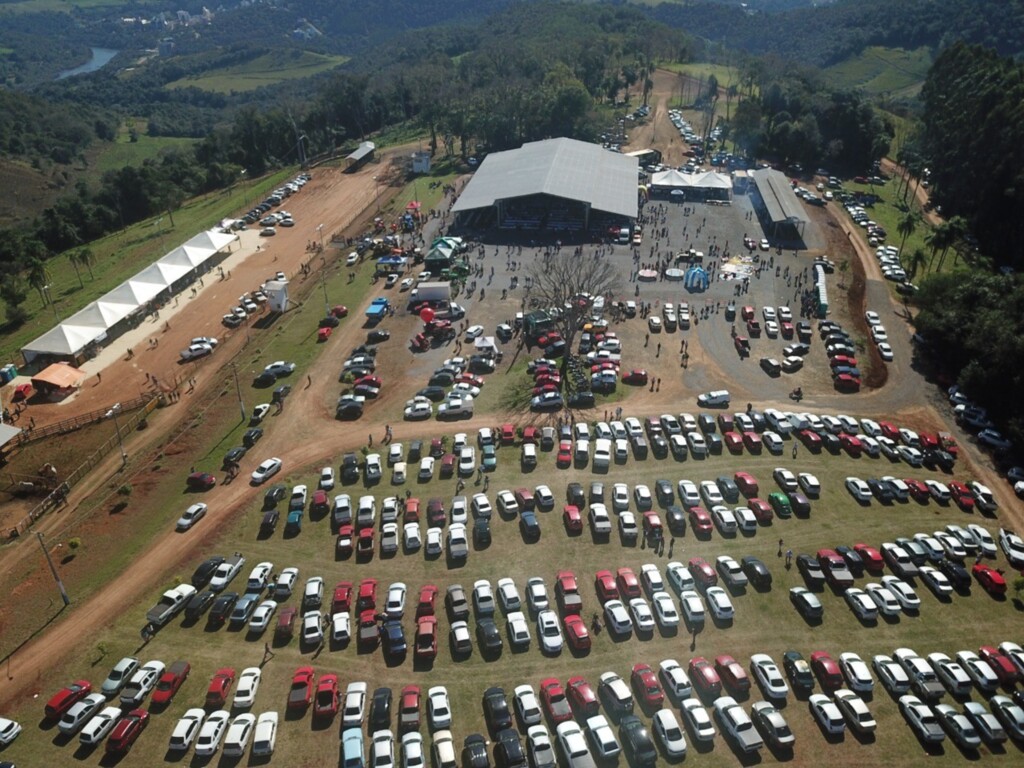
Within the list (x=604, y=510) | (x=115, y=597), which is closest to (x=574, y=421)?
(x=604, y=510)

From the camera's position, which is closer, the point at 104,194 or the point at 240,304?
the point at 240,304

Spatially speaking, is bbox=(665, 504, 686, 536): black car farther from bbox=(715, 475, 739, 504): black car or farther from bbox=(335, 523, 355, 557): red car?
bbox=(335, 523, 355, 557): red car

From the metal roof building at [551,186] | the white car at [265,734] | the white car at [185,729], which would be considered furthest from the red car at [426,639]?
the metal roof building at [551,186]

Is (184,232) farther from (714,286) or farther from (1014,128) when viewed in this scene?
(1014,128)

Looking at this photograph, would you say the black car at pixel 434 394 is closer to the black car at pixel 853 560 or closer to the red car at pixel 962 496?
the black car at pixel 853 560

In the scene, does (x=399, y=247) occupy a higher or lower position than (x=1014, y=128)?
lower

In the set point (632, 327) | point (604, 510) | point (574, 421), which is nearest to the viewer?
point (604, 510)
